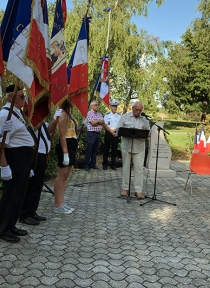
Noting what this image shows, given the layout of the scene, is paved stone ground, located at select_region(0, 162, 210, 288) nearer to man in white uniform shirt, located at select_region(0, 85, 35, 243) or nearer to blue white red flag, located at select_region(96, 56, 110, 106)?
man in white uniform shirt, located at select_region(0, 85, 35, 243)

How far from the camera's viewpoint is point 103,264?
357 centimetres

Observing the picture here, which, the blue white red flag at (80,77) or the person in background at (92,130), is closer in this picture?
the blue white red flag at (80,77)

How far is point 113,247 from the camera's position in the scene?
4078mm

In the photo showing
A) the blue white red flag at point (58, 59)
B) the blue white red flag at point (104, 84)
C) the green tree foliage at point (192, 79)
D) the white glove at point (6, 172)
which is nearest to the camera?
the white glove at point (6, 172)

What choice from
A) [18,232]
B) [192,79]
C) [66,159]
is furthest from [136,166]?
[192,79]

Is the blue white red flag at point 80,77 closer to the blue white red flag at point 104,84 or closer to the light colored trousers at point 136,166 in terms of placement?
the light colored trousers at point 136,166

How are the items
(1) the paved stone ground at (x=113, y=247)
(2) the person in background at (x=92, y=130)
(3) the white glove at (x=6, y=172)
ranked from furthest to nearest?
1. (2) the person in background at (x=92, y=130)
2. (3) the white glove at (x=6, y=172)
3. (1) the paved stone ground at (x=113, y=247)

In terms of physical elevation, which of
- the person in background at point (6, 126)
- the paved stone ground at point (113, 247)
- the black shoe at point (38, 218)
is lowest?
the paved stone ground at point (113, 247)

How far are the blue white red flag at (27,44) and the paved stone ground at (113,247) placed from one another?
167cm

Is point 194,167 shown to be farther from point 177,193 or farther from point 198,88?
point 198,88

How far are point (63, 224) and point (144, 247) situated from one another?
1336mm

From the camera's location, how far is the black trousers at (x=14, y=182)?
12.5 feet

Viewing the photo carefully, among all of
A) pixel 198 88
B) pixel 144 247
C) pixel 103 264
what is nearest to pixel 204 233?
pixel 144 247

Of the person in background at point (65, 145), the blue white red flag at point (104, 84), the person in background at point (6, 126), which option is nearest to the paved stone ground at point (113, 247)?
the person in background at point (65, 145)
